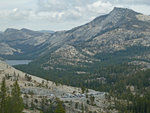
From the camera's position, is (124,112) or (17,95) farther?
(124,112)

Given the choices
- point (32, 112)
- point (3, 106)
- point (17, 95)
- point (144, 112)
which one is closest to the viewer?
point (3, 106)

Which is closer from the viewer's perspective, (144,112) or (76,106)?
(144,112)

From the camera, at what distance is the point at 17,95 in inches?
5094

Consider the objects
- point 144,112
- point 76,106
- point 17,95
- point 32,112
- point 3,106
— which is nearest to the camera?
point 3,106

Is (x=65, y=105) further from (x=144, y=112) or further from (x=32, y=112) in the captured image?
(x=144, y=112)

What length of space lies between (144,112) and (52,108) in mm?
72552

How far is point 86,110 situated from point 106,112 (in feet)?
54.5

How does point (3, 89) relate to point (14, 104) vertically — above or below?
above

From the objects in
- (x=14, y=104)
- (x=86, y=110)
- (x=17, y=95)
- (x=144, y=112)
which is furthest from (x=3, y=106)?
(x=144, y=112)

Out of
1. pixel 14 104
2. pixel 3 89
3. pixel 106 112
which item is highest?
pixel 3 89

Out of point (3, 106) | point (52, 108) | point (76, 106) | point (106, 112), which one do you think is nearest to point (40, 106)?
point (52, 108)

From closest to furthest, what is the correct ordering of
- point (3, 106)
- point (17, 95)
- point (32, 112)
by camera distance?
point (3, 106)
point (17, 95)
point (32, 112)

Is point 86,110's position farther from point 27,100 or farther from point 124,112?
point 27,100

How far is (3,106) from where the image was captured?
113 metres
